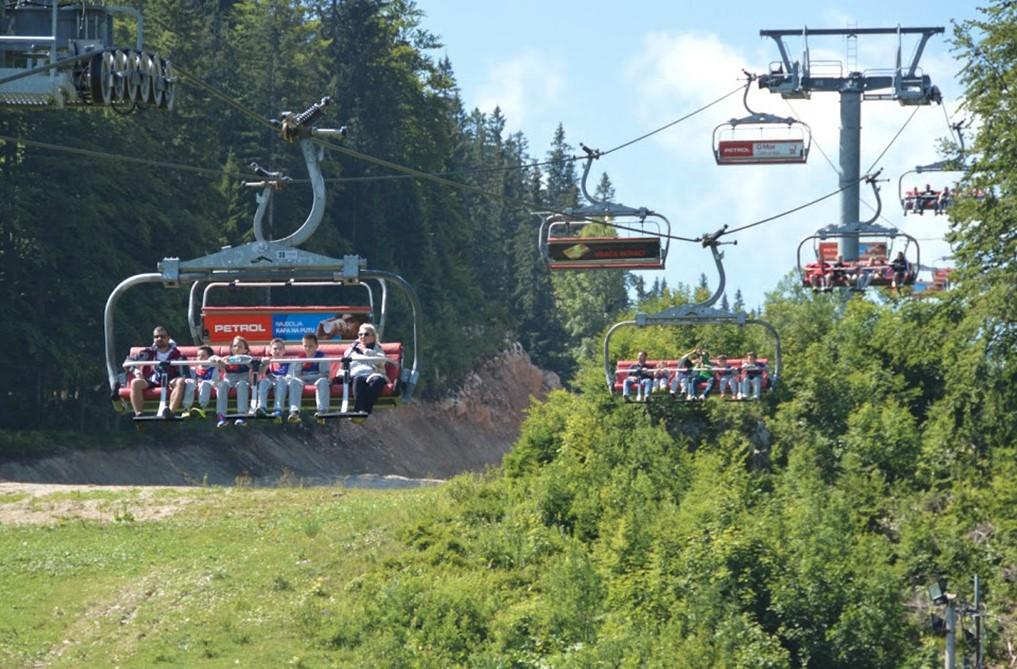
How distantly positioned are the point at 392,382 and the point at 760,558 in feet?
62.2

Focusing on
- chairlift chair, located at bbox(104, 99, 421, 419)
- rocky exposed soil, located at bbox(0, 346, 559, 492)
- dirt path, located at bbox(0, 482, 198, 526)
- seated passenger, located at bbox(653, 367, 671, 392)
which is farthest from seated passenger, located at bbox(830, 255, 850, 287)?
chairlift chair, located at bbox(104, 99, 421, 419)

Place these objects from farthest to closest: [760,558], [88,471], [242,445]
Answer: [242,445], [88,471], [760,558]

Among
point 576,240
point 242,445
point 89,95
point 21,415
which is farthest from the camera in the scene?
point 242,445

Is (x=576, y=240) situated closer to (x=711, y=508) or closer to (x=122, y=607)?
(x=711, y=508)

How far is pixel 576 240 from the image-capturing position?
40.8 metres

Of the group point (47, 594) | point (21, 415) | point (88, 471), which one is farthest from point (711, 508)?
point (21, 415)

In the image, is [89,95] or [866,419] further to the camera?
[866,419]

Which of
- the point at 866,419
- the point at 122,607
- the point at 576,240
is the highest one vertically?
the point at 576,240

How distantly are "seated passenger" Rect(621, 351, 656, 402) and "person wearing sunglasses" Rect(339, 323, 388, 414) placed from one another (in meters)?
14.5

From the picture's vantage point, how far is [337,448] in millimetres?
95688

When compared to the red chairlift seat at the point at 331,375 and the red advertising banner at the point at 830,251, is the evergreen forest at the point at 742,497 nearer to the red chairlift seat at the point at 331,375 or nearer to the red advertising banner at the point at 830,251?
the red advertising banner at the point at 830,251

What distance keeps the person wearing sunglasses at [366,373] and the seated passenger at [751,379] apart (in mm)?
14390

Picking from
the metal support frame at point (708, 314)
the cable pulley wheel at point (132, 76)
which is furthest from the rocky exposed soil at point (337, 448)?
the cable pulley wheel at point (132, 76)

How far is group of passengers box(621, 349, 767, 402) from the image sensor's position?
145 ft
